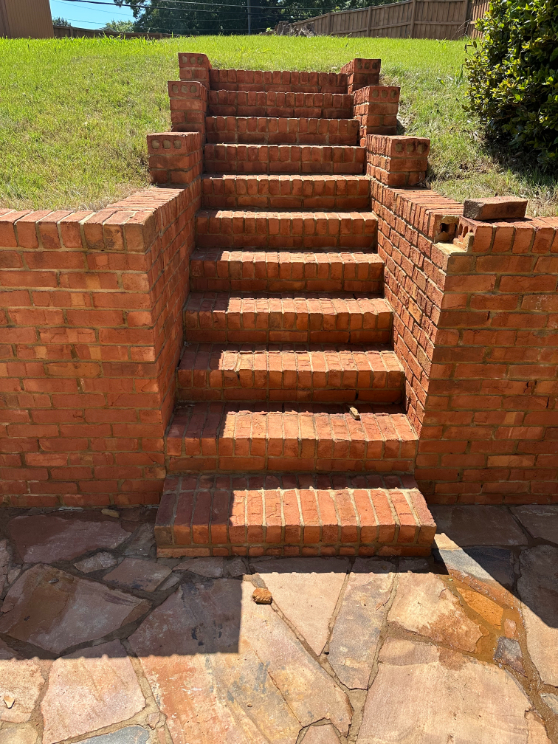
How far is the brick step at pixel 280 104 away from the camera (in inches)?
207

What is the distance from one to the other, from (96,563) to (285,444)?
119 centimetres

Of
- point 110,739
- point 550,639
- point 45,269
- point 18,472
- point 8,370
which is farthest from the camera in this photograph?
point 18,472

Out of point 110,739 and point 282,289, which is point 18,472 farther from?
point 282,289

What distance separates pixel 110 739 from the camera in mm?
1810

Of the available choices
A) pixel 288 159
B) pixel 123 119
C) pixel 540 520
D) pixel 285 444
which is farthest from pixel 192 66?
pixel 540 520

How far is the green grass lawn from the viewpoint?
353 centimetres

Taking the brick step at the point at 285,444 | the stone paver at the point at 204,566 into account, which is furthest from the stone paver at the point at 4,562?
the brick step at the point at 285,444

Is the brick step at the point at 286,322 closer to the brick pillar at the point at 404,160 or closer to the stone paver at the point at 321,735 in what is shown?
the brick pillar at the point at 404,160

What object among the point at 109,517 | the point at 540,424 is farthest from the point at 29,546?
the point at 540,424

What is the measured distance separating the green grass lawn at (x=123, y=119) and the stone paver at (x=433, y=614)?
2199 millimetres

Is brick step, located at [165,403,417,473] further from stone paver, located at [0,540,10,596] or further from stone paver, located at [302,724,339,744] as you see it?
stone paver, located at [302,724,339,744]

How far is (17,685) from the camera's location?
1.99 meters

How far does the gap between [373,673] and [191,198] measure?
11.0ft

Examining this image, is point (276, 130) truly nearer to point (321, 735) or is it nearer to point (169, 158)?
point (169, 158)
